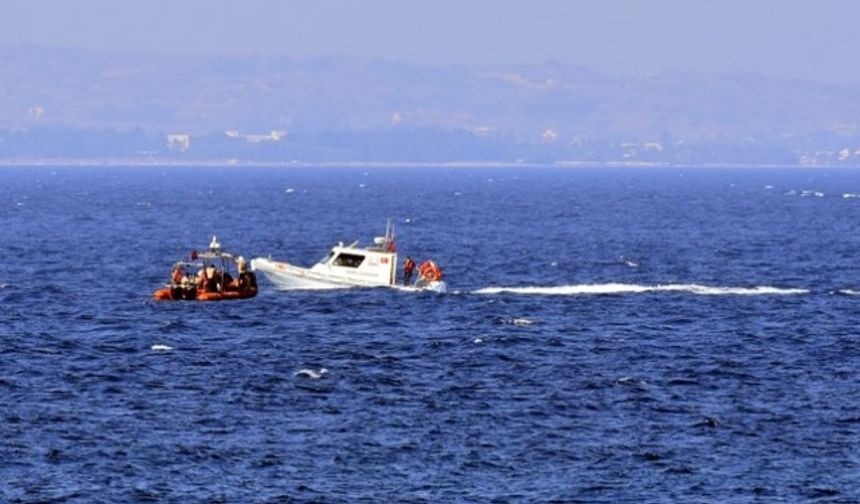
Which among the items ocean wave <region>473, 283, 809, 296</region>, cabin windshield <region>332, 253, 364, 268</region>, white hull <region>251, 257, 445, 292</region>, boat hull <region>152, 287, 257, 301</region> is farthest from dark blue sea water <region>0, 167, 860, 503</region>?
cabin windshield <region>332, 253, 364, 268</region>

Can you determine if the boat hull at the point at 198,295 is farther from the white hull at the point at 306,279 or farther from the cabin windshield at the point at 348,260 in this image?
the cabin windshield at the point at 348,260

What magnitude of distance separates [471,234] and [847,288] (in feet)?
210

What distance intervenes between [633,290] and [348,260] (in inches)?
642

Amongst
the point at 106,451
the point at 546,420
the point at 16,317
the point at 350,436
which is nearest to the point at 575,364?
the point at 546,420

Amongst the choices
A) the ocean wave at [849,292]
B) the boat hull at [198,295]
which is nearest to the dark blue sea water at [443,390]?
→ the boat hull at [198,295]

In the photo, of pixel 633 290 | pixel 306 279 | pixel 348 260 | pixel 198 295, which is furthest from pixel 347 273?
pixel 633 290

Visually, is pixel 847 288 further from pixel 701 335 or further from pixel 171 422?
pixel 171 422

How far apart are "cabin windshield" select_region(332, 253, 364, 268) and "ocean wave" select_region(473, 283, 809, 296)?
272 inches

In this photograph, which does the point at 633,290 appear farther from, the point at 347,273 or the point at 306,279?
the point at 306,279

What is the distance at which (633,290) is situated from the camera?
360ft

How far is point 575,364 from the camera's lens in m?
79.1

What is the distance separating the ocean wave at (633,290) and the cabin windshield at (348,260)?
6901 millimetres

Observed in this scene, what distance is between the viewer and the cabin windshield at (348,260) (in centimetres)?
11038

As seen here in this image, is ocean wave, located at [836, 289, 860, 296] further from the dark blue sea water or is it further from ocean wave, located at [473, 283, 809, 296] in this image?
ocean wave, located at [473, 283, 809, 296]
